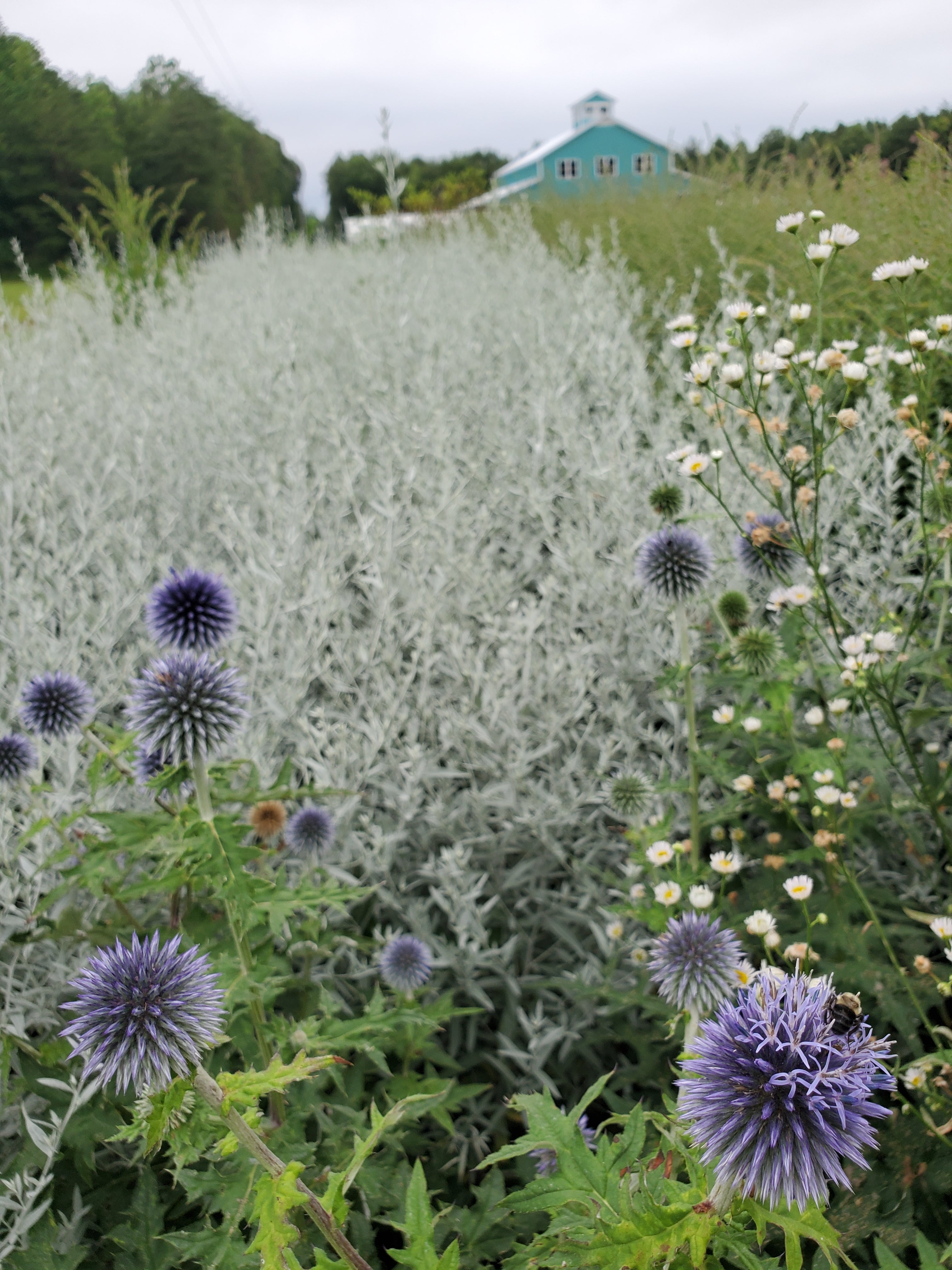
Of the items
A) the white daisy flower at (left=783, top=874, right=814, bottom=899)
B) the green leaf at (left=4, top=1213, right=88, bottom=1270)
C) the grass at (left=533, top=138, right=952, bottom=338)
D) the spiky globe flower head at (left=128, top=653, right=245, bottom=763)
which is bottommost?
the green leaf at (left=4, top=1213, right=88, bottom=1270)

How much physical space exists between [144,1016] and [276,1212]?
12.2 inches

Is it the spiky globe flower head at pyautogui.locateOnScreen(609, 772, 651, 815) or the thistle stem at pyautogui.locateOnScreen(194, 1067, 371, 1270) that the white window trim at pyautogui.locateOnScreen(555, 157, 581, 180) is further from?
the thistle stem at pyautogui.locateOnScreen(194, 1067, 371, 1270)

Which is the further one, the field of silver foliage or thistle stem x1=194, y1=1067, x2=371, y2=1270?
the field of silver foliage

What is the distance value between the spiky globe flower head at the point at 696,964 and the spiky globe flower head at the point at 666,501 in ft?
4.69

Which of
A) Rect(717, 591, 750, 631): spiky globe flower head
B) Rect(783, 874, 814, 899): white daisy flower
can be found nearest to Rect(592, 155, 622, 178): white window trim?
Rect(717, 591, 750, 631): spiky globe flower head

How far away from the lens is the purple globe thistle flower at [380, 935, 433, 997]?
2.00 m

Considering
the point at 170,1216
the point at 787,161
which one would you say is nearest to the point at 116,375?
the point at 170,1216

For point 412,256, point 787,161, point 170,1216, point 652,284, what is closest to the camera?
point 170,1216

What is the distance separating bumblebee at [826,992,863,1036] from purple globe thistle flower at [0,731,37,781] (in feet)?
6.26

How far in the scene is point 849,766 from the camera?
2.22 metres

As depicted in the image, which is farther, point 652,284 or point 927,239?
point 652,284

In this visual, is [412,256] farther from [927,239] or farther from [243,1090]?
[243,1090]

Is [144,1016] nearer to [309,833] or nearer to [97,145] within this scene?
[309,833]

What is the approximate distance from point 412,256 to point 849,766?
362 inches
